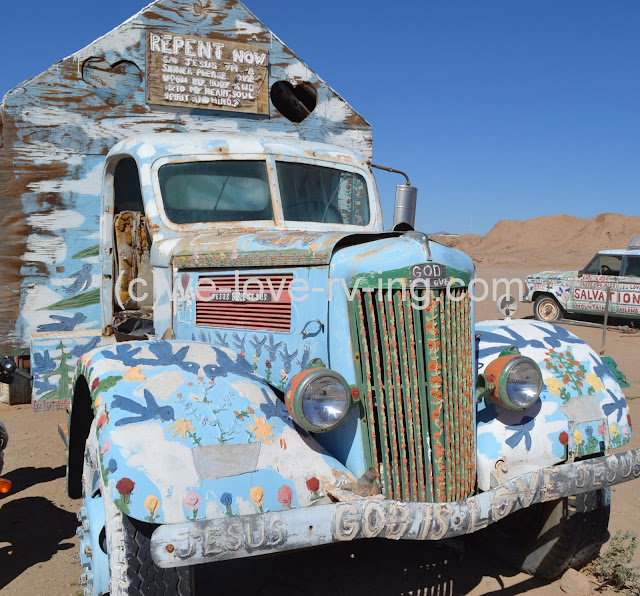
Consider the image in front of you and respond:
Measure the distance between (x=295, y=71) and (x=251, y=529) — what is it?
485 cm

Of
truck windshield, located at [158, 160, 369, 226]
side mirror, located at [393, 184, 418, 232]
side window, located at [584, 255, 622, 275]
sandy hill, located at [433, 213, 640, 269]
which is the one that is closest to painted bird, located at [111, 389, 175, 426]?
truck windshield, located at [158, 160, 369, 226]

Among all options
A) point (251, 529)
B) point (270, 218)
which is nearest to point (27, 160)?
point (270, 218)

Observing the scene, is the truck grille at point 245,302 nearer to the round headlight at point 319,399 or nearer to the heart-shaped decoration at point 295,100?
the round headlight at point 319,399

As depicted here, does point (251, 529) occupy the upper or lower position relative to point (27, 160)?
lower

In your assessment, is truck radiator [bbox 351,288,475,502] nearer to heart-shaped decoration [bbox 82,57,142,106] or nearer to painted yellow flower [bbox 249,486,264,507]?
painted yellow flower [bbox 249,486,264,507]

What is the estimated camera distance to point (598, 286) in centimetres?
1409

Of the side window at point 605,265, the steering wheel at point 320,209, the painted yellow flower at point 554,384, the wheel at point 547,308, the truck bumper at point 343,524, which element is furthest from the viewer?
the wheel at point 547,308

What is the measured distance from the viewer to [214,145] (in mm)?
4395

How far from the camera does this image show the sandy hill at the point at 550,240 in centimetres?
3862

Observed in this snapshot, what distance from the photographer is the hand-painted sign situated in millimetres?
5742

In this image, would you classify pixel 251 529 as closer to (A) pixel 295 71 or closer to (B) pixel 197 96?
(B) pixel 197 96

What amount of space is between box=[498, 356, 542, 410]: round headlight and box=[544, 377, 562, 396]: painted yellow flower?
0.93 ft

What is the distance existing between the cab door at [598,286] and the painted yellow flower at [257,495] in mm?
12773

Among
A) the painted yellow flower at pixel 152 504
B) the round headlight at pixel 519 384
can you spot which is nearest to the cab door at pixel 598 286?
the round headlight at pixel 519 384
